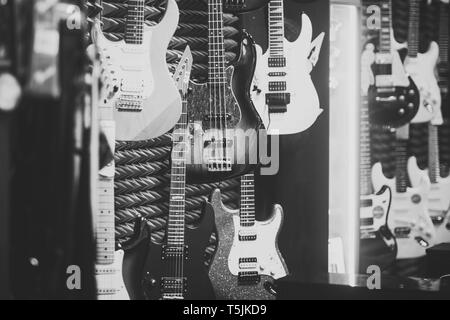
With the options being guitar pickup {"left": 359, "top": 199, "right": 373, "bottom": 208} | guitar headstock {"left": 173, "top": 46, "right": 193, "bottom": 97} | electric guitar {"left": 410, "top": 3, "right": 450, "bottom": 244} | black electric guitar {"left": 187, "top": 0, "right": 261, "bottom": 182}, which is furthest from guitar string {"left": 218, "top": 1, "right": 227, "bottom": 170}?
electric guitar {"left": 410, "top": 3, "right": 450, "bottom": 244}

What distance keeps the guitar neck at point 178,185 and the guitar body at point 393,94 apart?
1056 millimetres

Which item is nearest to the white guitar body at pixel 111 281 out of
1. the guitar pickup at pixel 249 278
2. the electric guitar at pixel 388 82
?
the guitar pickup at pixel 249 278

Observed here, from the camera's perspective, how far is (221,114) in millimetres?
3070

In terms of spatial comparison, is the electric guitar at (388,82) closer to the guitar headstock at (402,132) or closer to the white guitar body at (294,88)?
the guitar headstock at (402,132)

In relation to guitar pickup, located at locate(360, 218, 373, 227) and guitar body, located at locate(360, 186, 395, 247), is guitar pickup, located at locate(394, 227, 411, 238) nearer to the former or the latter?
guitar body, located at locate(360, 186, 395, 247)

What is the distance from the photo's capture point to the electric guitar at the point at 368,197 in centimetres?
336

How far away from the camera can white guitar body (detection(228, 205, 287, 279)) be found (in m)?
3.13

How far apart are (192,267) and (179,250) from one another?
4.2 inches

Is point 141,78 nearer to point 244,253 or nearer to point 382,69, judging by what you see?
point 244,253

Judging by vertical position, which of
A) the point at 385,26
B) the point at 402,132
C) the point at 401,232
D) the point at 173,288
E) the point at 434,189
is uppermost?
the point at 385,26

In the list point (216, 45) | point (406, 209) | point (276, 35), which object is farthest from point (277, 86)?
point (406, 209)

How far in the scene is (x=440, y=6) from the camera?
3.56 metres
